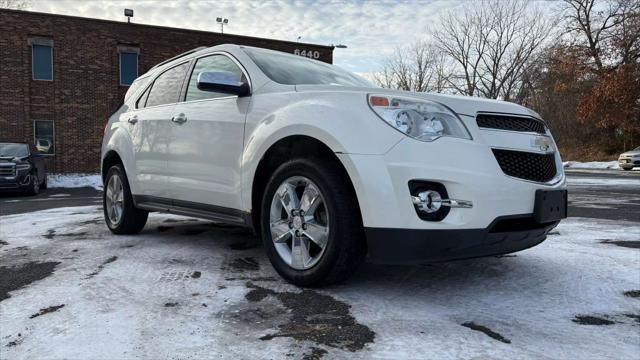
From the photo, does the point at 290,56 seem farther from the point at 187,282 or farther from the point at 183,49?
the point at 183,49

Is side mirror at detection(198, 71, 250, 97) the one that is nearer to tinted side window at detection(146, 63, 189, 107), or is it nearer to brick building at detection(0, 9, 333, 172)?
tinted side window at detection(146, 63, 189, 107)

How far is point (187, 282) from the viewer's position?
10.9ft

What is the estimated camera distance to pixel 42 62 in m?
20.8

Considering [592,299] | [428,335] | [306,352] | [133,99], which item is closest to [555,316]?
[592,299]

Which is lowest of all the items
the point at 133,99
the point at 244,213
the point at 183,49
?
the point at 244,213

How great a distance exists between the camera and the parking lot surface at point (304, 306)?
2.29 m

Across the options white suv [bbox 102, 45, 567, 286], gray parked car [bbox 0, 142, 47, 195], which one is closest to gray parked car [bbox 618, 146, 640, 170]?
gray parked car [bbox 0, 142, 47, 195]

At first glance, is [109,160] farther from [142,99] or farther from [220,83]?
[220,83]

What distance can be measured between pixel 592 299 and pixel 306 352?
6.02 ft

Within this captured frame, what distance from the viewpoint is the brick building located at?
20328 millimetres

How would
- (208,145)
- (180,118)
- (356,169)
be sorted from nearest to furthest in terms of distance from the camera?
(356,169), (208,145), (180,118)

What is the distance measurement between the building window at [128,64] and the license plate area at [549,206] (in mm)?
21366

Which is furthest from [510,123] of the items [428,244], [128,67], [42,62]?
[42,62]

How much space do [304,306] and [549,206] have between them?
1.58 metres
